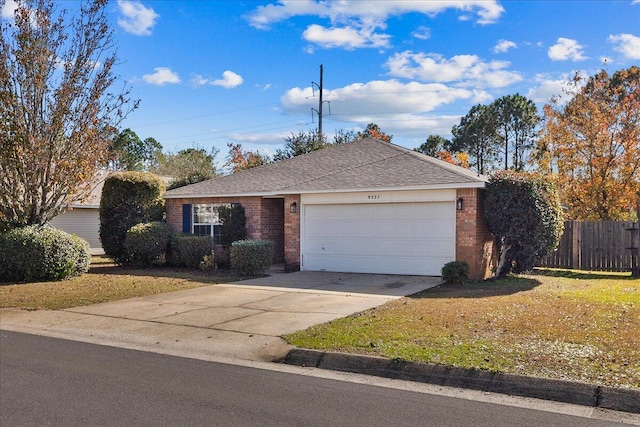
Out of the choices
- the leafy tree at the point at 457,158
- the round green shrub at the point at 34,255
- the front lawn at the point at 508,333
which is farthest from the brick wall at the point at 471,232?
the leafy tree at the point at 457,158

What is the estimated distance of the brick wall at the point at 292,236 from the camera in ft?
58.1

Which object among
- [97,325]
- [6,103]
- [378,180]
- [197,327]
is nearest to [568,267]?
[378,180]

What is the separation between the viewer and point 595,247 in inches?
712

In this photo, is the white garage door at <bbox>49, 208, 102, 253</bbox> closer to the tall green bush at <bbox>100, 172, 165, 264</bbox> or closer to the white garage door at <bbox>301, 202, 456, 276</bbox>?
the tall green bush at <bbox>100, 172, 165, 264</bbox>

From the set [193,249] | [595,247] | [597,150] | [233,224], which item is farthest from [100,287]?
[597,150]

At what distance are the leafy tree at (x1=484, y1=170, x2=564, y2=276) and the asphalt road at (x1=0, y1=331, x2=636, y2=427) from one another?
982cm

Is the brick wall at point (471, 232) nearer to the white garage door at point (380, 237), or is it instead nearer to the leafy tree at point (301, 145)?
the white garage door at point (380, 237)

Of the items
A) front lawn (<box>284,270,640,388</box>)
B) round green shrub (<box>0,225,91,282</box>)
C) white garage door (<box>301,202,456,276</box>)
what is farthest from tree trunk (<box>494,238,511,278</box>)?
round green shrub (<box>0,225,91,282</box>)

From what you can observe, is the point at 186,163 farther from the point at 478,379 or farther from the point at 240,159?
the point at 478,379

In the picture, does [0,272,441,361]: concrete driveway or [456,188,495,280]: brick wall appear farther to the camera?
[456,188,495,280]: brick wall

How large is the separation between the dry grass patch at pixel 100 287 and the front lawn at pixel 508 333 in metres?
6.01

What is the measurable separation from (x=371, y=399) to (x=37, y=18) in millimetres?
15682

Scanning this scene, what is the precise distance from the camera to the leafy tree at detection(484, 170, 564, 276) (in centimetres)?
1459

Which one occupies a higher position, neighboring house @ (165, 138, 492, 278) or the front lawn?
neighboring house @ (165, 138, 492, 278)
